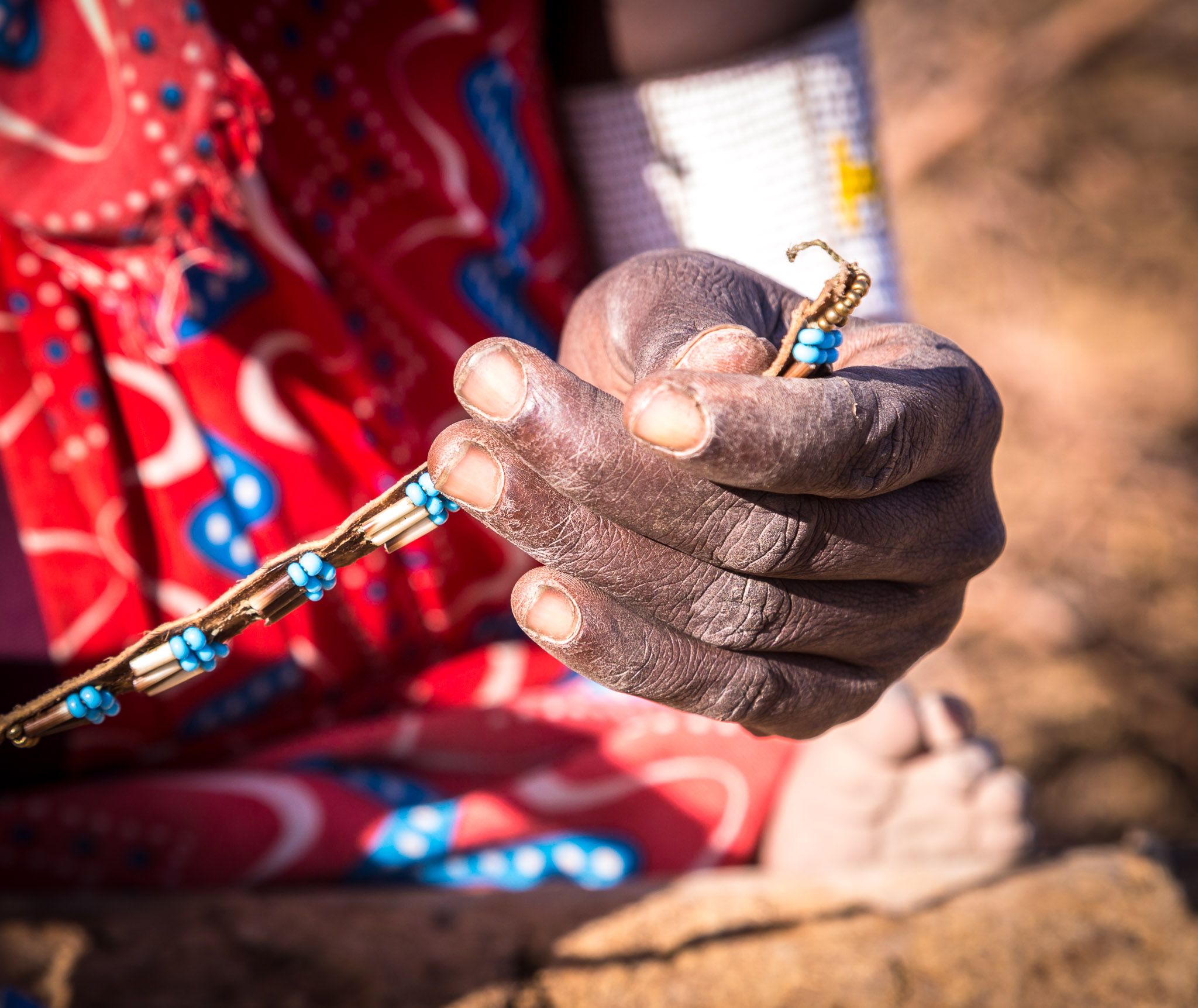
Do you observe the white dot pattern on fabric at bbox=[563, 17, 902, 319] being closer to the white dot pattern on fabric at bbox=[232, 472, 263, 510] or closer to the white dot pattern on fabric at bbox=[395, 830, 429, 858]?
the white dot pattern on fabric at bbox=[232, 472, 263, 510]

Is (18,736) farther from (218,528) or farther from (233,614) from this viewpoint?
(218,528)

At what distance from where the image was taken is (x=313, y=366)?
2.63ft

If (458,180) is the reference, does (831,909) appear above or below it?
below

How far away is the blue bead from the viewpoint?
2.00 ft

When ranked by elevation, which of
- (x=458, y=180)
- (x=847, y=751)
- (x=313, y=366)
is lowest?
(x=847, y=751)

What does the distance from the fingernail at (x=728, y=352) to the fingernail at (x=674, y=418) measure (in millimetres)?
44

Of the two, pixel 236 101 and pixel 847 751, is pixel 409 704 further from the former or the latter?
pixel 236 101

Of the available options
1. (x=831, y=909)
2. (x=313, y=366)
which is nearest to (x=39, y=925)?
(x=313, y=366)

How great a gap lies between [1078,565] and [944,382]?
1.87 m

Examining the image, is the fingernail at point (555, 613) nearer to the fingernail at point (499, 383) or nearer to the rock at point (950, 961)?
the fingernail at point (499, 383)

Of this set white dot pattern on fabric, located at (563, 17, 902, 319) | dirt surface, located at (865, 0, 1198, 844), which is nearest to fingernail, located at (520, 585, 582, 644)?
white dot pattern on fabric, located at (563, 17, 902, 319)

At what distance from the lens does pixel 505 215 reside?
907mm

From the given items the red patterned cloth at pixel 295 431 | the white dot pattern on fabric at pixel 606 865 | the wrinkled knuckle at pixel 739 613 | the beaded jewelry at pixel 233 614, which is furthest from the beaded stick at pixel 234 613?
the white dot pattern on fabric at pixel 606 865

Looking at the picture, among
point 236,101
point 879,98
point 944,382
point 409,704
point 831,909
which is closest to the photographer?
point 944,382
